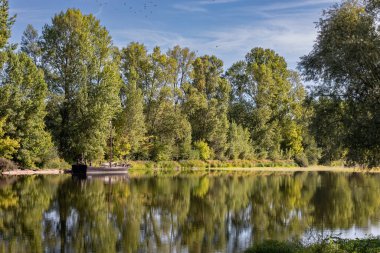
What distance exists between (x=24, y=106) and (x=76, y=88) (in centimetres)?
1175

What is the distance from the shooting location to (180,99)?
92.1m

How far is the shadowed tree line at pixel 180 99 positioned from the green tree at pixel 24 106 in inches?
5.2

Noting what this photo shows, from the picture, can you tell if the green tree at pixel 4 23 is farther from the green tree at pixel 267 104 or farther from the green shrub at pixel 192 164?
the green tree at pixel 267 104

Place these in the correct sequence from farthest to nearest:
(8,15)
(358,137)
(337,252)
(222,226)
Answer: (8,15)
(222,226)
(358,137)
(337,252)

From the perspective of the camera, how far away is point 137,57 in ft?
279

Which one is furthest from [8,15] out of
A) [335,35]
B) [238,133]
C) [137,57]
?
[238,133]

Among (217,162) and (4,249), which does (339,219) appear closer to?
(4,249)

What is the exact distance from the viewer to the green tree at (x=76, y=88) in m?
68.8

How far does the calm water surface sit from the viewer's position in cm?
2002

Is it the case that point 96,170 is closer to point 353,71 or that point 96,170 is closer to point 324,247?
point 353,71

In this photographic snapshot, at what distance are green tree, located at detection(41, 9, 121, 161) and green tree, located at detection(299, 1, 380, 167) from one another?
49.4 metres

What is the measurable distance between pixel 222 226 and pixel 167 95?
60379 mm

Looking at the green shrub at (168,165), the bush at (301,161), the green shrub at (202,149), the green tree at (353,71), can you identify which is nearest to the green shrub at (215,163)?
the green shrub at (202,149)

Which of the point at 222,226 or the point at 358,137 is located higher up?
the point at 358,137
